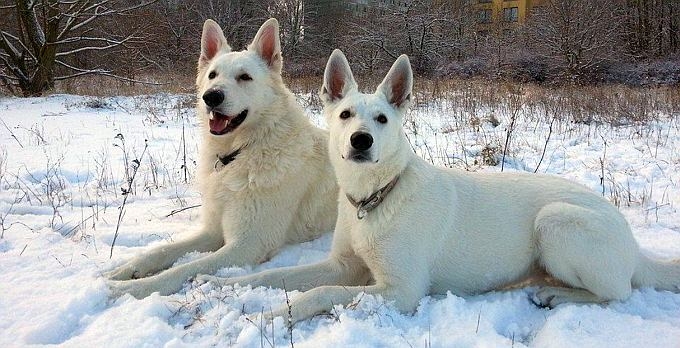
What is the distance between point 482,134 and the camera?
8.09 meters

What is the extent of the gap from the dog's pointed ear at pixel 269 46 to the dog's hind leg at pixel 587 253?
99.4 inches

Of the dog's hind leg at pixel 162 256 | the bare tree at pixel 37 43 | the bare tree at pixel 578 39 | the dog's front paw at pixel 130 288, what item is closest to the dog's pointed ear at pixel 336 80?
the dog's hind leg at pixel 162 256

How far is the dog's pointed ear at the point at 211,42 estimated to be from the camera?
421cm

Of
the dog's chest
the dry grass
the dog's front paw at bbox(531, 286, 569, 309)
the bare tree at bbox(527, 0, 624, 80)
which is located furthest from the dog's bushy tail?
the bare tree at bbox(527, 0, 624, 80)

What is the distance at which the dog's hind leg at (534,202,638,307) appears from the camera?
2.74 m

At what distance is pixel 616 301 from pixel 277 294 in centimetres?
200

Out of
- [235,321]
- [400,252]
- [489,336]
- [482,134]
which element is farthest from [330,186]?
[482,134]

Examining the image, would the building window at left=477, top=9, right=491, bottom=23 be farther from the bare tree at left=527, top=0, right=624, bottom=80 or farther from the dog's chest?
the dog's chest

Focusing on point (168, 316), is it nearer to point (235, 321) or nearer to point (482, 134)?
point (235, 321)

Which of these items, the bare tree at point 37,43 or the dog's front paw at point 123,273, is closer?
the dog's front paw at point 123,273

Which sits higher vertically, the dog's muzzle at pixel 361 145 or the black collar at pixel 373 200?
the dog's muzzle at pixel 361 145

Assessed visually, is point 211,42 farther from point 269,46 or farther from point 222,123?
point 222,123

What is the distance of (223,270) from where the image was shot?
3.31 metres

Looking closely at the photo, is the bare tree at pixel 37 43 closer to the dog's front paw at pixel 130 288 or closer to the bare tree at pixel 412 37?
the bare tree at pixel 412 37
